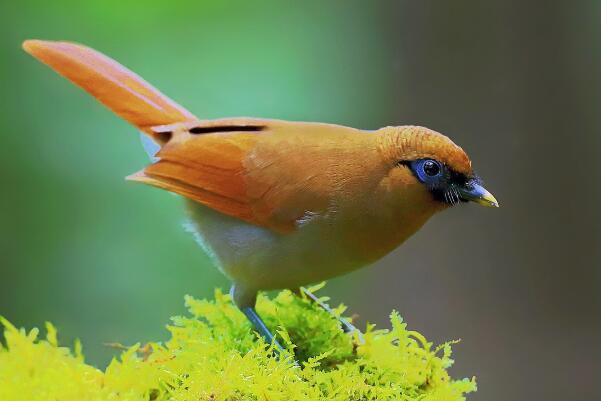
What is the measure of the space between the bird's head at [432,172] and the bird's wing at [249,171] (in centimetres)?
16

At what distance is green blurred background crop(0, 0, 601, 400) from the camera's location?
9.45 feet

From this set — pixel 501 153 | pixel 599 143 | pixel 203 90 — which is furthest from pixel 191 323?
pixel 599 143

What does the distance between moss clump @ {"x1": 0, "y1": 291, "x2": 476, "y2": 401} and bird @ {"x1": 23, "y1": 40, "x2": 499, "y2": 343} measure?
A: 125 mm

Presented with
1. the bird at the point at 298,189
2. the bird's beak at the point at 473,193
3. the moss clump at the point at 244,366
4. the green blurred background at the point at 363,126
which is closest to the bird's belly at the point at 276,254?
the bird at the point at 298,189

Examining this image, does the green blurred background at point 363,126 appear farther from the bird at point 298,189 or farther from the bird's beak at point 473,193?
the bird's beak at point 473,193

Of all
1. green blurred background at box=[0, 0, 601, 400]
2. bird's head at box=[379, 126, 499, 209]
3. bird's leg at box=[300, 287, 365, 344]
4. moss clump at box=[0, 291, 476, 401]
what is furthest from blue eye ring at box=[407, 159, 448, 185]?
green blurred background at box=[0, 0, 601, 400]

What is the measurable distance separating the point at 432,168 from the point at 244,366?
55cm

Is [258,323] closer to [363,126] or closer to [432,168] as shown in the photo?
[432,168]

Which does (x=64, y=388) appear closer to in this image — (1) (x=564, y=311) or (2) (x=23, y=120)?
(2) (x=23, y=120)

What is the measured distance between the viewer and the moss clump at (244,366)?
4.64 ft

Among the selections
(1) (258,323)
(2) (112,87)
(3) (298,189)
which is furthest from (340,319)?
(2) (112,87)

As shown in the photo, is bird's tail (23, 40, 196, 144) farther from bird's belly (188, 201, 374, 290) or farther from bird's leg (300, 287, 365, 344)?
bird's leg (300, 287, 365, 344)

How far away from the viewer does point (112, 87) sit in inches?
74.9

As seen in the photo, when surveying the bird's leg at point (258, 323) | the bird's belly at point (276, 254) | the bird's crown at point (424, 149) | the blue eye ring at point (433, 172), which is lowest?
the bird's leg at point (258, 323)
